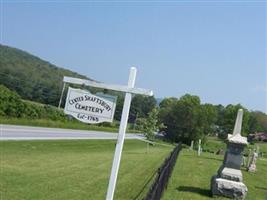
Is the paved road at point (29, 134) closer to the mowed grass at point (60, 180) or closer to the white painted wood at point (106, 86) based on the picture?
the mowed grass at point (60, 180)

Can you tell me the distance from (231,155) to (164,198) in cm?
228

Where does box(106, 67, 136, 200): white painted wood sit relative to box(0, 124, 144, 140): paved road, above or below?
above

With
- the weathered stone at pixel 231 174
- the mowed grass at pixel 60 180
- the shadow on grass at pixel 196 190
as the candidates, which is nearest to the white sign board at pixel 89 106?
the mowed grass at pixel 60 180

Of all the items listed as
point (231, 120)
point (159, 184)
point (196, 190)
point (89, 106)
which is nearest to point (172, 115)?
point (231, 120)

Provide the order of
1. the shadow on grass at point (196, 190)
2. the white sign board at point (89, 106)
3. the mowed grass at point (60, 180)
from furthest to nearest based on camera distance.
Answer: the shadow on grass at point (196, 190), the mowed grass at point (60, 180), the white sign board at point (89, 106)

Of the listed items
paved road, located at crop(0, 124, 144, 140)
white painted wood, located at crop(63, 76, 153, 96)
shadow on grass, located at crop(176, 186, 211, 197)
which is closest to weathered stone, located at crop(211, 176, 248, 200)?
shadow on grass, located at crop(176, 186, 211, 197)

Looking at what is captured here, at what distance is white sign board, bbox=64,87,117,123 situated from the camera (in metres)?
6.58

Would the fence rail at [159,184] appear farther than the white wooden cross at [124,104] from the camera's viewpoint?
No

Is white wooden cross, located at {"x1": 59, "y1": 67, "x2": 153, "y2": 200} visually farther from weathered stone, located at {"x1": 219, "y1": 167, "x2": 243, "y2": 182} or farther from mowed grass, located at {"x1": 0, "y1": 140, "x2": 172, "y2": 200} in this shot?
weathered stone, located at {"x1": 219, "y1": 167, "x2": 243, "y2": 182}

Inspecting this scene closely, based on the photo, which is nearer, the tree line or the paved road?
the paved road

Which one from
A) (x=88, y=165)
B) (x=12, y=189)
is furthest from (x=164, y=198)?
(x=88, y=165)

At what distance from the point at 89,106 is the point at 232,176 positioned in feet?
22.2

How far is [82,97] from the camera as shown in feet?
21.9

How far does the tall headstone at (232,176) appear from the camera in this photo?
39.9 feet
